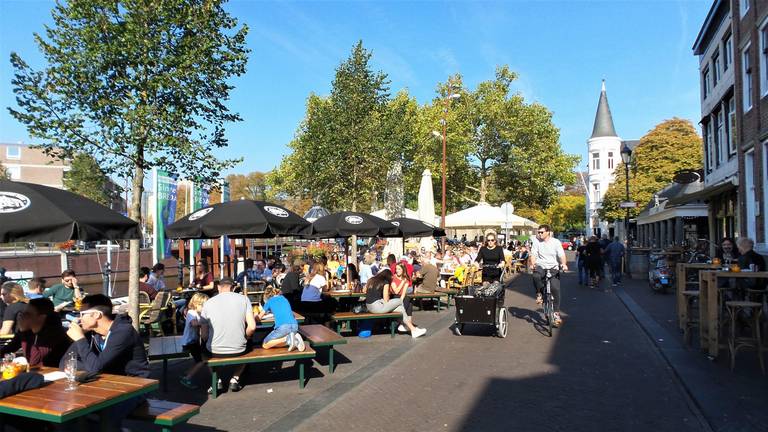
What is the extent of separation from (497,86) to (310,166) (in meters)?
30.0

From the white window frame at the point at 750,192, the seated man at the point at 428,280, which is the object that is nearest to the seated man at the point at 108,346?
the seated man at the point at 428,280

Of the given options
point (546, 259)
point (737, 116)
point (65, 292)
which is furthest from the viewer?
point (737, 116)

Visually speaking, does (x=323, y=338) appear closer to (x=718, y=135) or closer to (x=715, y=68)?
(x=718, y=135)

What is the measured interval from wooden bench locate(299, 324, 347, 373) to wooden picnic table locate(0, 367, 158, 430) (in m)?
3.04

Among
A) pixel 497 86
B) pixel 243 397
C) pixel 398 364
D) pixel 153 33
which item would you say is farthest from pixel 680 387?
pixel 497 86

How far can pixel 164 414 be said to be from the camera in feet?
14.4

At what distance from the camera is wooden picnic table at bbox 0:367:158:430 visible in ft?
12.1

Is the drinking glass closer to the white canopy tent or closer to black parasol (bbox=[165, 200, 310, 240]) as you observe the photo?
black parasol (bbox=[165, 200, 310, 240])

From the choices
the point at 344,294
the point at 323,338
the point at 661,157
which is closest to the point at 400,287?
the point at 344,294

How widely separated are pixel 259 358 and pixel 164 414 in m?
2.11

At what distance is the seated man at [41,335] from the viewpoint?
5387 mm

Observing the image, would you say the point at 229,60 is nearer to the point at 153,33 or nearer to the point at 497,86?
the point at 153,33

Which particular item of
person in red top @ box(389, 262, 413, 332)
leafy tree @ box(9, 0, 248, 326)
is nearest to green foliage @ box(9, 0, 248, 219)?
leafy tree @ box(9, 0, 248, 326)

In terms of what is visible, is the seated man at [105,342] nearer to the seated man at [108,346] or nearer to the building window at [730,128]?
the seated man at [108,346]
